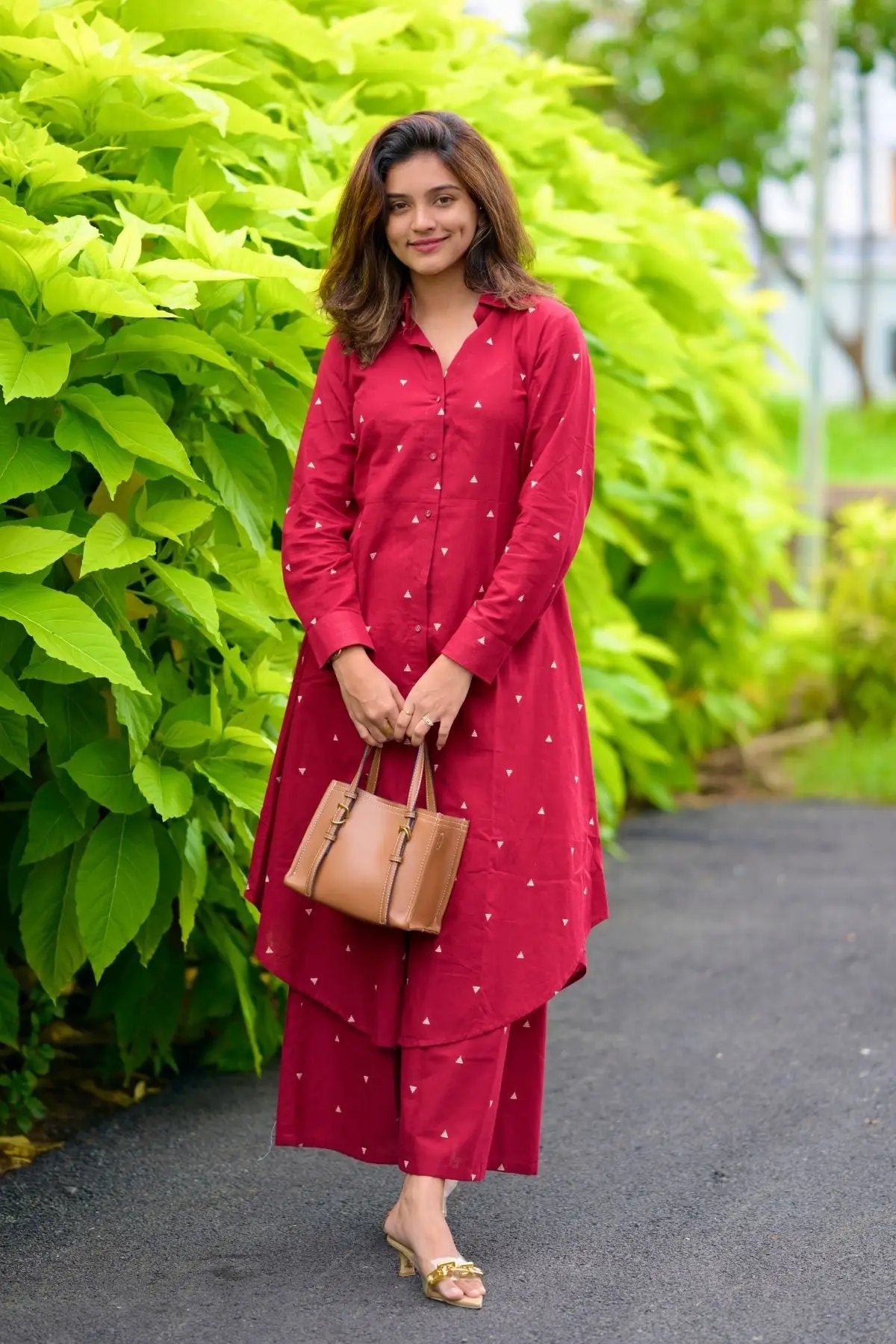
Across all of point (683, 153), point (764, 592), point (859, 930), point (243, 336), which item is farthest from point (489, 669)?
point (683, 153)

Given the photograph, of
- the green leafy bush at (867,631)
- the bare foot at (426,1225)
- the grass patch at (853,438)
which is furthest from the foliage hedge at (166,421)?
the grass patch at (853,438)

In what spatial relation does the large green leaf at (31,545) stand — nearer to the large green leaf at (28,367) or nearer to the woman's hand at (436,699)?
the large green leaf at (28,367)

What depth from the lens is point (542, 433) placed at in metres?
2.83

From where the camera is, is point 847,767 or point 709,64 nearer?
point 847,767

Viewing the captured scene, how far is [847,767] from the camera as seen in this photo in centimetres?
744

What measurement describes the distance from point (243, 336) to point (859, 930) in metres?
2.84

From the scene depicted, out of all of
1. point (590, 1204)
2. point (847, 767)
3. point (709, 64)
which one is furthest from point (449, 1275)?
point (709, 64)

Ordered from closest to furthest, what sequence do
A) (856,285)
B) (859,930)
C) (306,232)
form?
(306,232) < (859,930) < (856,285)

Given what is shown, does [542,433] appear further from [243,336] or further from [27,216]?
[27,216]

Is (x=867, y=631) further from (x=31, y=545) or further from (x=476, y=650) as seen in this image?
(x=31, y=545)

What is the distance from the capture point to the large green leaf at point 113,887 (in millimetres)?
3053

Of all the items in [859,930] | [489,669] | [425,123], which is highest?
[425,123]

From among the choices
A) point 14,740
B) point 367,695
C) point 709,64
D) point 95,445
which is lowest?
point 14,740

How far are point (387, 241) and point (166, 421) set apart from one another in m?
0.52
